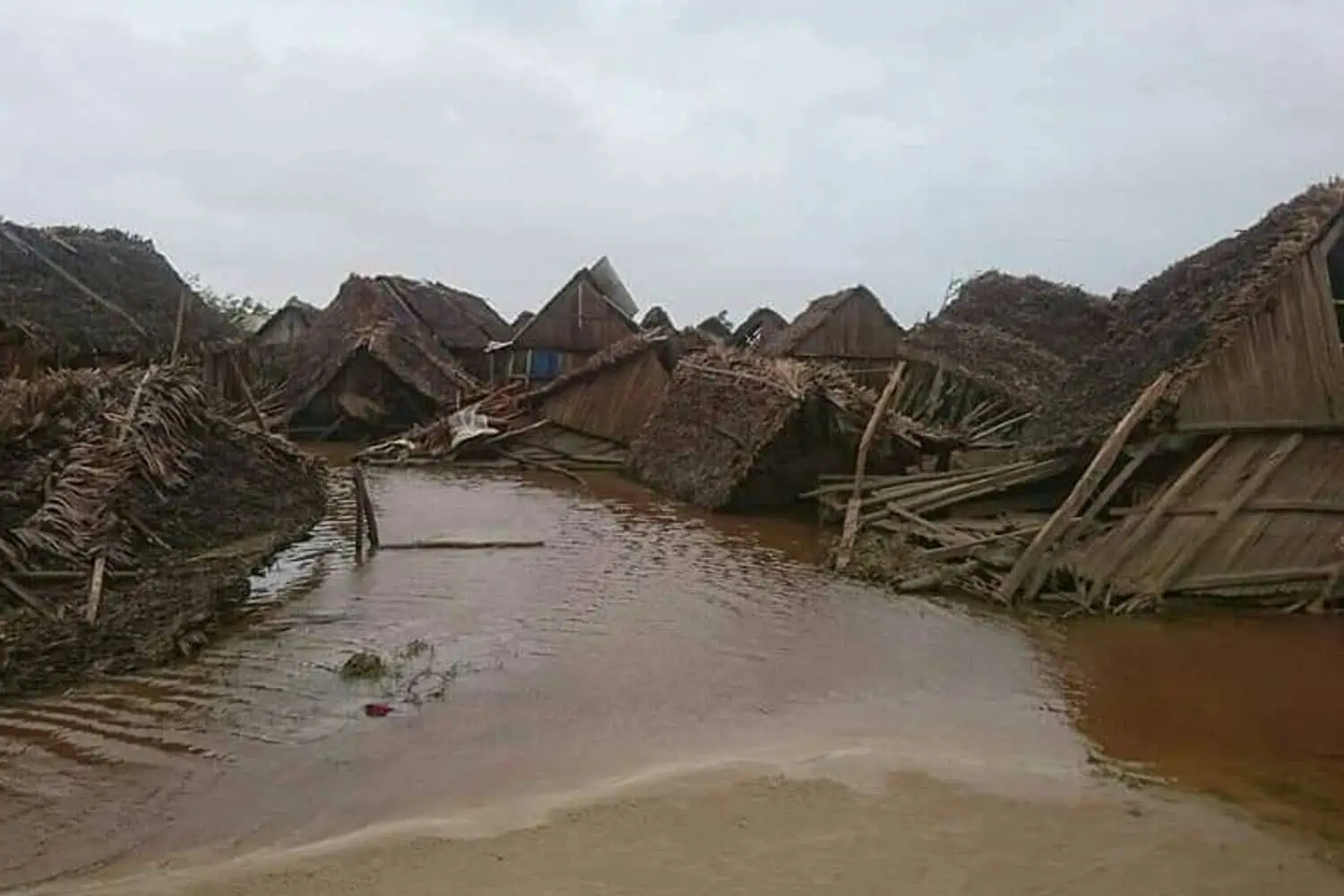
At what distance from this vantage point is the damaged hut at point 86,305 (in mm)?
18250

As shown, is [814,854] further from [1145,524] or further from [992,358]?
[992,358]

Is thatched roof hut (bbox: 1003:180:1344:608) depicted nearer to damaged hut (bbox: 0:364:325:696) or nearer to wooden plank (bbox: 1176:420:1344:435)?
wooden plank (bbox: 1176:420:1344:435)

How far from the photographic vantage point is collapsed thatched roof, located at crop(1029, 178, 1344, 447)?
12719 mm

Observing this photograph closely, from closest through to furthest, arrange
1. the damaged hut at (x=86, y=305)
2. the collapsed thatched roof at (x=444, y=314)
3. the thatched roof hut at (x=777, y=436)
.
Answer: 1. the damaged hut at (x=86, y=305)
2. the thatched roof hut at (x=777, y=436)
3. the collapsed thatched roof at (x=444, y=314)

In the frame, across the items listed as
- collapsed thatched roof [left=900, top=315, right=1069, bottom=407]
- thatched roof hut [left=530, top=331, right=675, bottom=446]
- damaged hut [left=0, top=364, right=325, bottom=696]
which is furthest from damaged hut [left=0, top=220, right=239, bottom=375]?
collapsed thatched roof [left=900, top=315, right=1069, bottom=407]

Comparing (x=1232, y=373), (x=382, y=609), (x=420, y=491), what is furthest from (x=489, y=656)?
(x=420, y=491)

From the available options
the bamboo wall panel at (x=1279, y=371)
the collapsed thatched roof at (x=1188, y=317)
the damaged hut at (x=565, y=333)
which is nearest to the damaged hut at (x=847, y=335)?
the damaged hut at (x=565, y=333)

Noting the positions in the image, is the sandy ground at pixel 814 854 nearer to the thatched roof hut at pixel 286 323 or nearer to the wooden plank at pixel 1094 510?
the wooden plank at pixel 1094 510

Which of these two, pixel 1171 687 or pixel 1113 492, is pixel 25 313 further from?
pixel 1171 687

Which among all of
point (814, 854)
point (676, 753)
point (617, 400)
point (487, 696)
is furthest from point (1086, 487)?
point (617, 400)

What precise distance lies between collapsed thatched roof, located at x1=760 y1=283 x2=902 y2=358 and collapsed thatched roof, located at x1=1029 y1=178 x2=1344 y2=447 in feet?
51.1

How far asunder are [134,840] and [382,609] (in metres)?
5.26

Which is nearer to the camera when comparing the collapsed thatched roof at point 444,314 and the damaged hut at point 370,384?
the damaged hut at point 370,384

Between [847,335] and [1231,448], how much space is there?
20601mm
